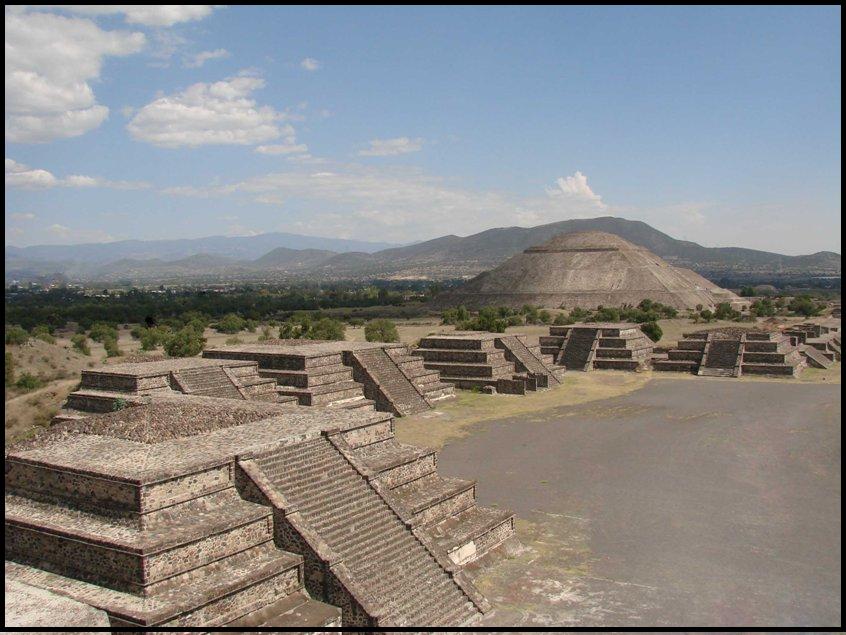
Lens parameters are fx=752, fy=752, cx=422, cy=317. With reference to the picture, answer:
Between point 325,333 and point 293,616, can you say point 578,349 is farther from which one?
point 293,616

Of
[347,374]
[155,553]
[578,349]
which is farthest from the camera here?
[578,349]

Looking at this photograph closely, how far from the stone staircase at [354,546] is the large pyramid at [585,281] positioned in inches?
2769

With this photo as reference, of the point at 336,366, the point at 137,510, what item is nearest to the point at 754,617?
the point at 137,510

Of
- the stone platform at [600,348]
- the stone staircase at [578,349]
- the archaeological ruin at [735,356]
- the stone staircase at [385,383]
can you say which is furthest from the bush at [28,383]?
Answer: the archaeological ruin at [735,356]

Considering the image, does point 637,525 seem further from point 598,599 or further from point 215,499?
point 215,499

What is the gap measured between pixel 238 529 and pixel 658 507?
28.9 ft

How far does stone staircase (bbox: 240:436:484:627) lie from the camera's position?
10.2 meters

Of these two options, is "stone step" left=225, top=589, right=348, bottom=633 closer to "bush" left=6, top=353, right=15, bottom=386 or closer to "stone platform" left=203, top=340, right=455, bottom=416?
"stone platform" left=203, top=340, right=455, bottom=416

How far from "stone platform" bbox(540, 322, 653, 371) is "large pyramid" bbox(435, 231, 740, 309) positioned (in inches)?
1610

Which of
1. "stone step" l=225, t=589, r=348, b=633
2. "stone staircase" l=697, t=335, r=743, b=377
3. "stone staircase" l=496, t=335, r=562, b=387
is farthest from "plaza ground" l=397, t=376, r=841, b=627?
"stone staircase" l=697, t=335, r=743, b=377

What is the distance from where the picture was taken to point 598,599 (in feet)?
35.9

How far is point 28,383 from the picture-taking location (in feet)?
94.8

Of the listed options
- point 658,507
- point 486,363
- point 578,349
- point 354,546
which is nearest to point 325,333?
point 486,363

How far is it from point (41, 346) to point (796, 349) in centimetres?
3750
